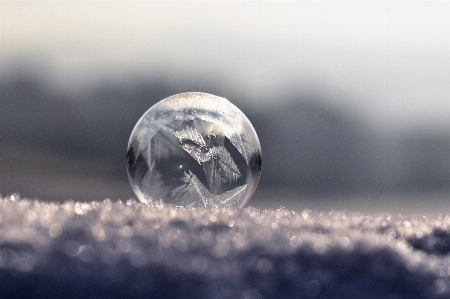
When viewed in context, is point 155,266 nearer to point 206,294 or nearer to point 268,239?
point 206,294

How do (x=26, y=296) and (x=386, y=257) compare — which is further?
(x=386, y=257)

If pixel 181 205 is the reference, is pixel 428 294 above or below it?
above

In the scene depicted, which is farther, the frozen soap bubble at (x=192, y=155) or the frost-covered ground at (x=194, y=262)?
the frozen soap bubble at (x=192, y=155)

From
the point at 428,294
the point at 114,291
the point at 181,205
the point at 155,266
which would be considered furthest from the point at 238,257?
the point at 181,205

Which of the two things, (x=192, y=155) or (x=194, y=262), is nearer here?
(x=194, y=262)
